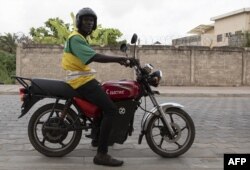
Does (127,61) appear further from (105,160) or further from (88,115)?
(105,160)

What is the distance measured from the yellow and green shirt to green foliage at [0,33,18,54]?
31657 mm

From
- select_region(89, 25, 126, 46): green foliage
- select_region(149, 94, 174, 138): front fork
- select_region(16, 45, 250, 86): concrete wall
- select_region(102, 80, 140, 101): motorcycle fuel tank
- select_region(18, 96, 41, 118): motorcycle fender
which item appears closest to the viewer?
select_region(102, 80, 140, 101): motorcycle fuel tank

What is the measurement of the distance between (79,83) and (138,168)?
131 centimetres

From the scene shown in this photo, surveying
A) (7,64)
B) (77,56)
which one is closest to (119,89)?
(77,56)

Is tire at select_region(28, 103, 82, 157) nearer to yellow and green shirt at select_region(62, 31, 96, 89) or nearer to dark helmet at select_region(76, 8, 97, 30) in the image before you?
yellow and green shirt at select_region(62, 31, 96, 89)

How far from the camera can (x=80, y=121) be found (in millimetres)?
6422

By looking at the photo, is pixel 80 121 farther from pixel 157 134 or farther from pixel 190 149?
pixel 190 149

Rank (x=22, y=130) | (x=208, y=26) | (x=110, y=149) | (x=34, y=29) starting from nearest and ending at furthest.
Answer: (x=110, y=149) → (x=22, y=130) → (x=34, y=29) → (x=208, y=26)

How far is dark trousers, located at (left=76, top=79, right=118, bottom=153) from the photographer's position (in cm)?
608

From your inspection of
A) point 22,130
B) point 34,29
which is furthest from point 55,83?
point 34,29

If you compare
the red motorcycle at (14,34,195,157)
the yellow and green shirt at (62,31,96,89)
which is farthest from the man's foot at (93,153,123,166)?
the yellow and green shirt at (62,31,96,89)

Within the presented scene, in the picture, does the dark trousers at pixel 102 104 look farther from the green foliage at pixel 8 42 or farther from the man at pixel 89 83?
the green foliage at pixel 8 42

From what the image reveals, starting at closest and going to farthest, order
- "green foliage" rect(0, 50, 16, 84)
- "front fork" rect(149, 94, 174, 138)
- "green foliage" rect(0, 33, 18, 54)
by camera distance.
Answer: "front fork" rect(149, 94, 174, 138) → "green foliage" rect(0, 50, 16, 84) → "green foliage" rect(0, 33, 18, 54)

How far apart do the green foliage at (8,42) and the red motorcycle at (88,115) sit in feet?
103
